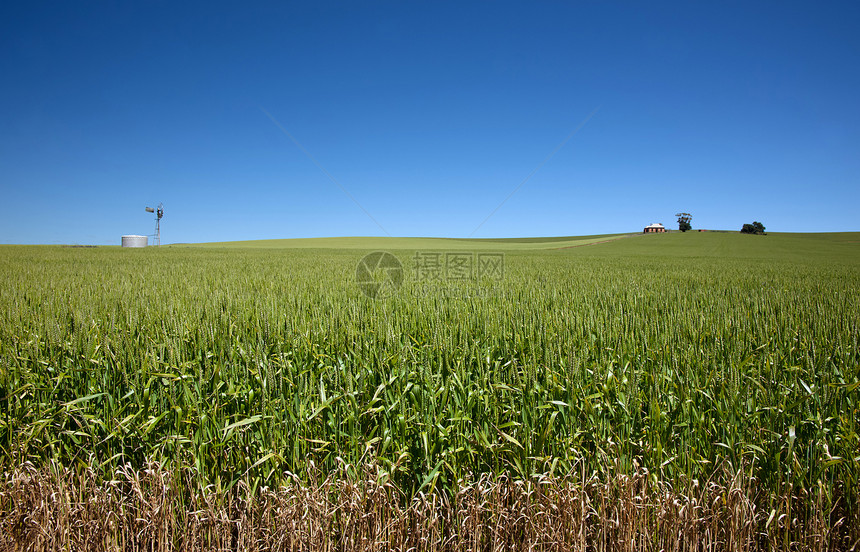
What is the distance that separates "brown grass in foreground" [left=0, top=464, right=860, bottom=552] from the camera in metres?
1.57

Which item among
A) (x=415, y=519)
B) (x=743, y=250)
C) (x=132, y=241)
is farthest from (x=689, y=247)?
(x=132, y=241)

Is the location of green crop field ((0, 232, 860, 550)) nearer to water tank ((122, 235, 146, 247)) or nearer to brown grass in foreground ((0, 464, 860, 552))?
brown grass in foreground ((0, 464, 860, 552))

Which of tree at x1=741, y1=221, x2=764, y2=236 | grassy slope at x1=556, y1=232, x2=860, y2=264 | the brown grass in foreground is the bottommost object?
the brown grass in foreground

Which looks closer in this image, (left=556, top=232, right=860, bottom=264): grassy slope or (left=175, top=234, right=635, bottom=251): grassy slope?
(left=556, top=232, right=860, bottom=264): grassy slope

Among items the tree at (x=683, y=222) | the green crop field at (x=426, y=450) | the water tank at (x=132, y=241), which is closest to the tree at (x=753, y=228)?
the tree at (x=683, y=222)

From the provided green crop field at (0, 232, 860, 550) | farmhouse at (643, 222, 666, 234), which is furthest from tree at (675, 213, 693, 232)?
green crop field at (0, 232, 860, 550)

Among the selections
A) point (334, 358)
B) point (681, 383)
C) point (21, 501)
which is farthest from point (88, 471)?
point (681, 383)

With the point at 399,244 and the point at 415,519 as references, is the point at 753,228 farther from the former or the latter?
the point at 415,519

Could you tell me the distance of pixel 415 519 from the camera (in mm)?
1654

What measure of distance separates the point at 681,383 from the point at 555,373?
710mm

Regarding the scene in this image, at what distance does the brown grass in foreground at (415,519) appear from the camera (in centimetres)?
157

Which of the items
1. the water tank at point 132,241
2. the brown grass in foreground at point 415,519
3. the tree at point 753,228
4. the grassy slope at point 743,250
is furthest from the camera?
the tree at point 753,228

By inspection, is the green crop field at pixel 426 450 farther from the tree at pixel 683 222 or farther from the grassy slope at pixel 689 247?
the tree at pixel 683 222

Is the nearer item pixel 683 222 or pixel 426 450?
pixel 426 450
